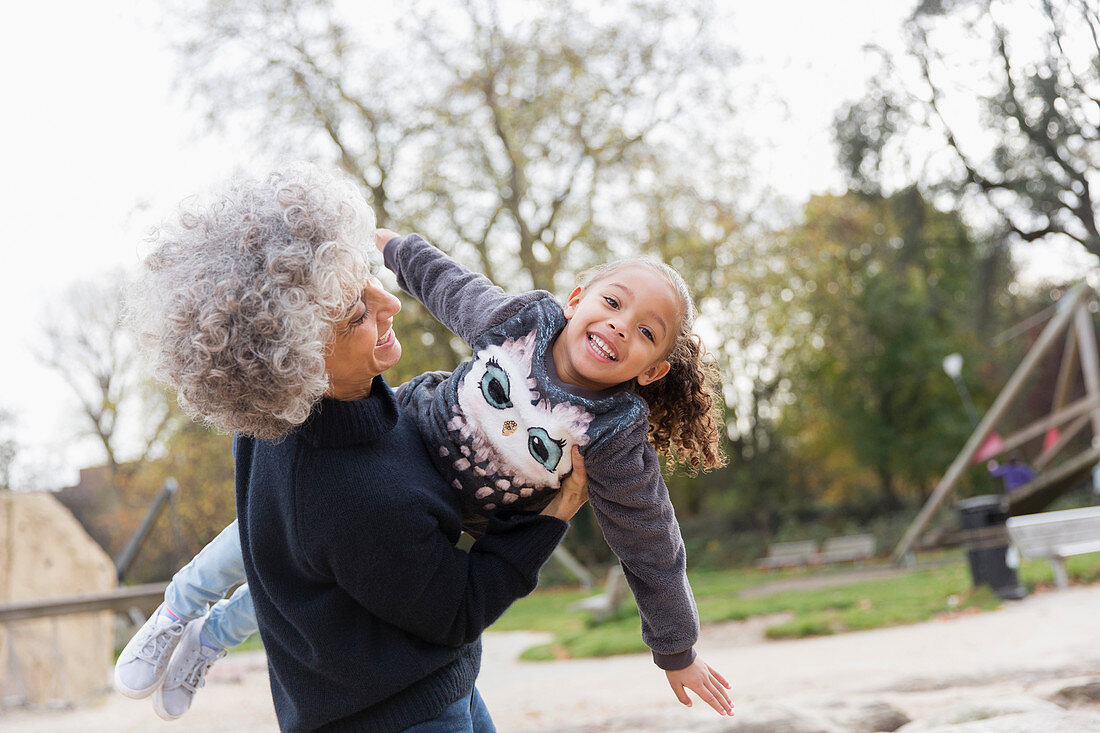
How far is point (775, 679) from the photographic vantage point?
6.17 m

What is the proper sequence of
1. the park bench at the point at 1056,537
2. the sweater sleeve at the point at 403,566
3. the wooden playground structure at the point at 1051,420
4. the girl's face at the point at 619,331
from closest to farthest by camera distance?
1. the sweater sleeve at the point at 403,566
2. the girl's face at the point at 619,331
3. the park bench at the point at 1056,537
4. the wooden playground structure at the point at 1051,420

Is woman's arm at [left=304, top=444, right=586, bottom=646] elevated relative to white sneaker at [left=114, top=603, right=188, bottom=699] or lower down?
elevated

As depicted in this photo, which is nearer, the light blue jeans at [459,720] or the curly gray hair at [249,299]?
the curly gray hair at [249,299]

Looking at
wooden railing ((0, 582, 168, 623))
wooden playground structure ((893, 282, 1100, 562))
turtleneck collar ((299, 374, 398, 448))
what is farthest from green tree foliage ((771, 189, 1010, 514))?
turtleneck collar ((299, 374, 398, 448))

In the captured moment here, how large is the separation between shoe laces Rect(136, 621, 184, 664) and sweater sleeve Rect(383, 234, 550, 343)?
96 centimetres

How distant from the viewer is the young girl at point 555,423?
1.89 meters

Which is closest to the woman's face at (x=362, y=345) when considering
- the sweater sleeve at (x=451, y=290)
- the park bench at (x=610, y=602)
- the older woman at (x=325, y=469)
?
the older woman at (x=325, y=469)

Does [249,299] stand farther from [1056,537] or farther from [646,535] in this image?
[1056,537]

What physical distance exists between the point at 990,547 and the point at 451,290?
26.0ft

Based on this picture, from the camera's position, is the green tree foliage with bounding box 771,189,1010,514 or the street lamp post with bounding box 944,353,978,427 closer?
the street lamp post with bounding box 944,353,978,427

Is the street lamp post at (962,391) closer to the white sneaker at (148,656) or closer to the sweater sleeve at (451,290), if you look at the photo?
the sweater sleeve at (451,290)

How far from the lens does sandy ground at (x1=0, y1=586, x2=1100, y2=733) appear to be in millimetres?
4703

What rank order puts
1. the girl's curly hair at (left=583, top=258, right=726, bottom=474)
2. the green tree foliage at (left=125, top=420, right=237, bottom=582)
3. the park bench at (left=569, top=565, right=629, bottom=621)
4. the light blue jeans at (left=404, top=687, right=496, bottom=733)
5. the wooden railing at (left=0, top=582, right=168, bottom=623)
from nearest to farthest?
the light blue jeans at (left=404, top=687, right=496, bottom=733) < the girl's curly hair at (left=583, top=258, right=726, bottom=474) < the wooden railing at (left=0, top=582, right=168, bottom=623) < the park bench at (left=569, top=565, right=629, bottom=621) < the green tree foliage at (left=125, top=420, right=237, bottom=582)

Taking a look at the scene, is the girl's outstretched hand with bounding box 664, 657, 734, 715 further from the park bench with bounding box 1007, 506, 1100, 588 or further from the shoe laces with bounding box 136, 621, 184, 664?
the park bench with bounding box 1007, 506, 1100, 588
